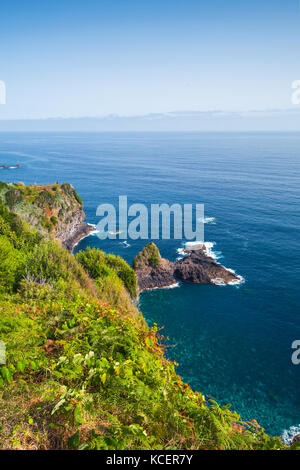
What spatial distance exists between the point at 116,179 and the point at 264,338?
10721 cm

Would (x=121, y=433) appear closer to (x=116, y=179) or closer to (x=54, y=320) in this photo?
(x=54, y=320)

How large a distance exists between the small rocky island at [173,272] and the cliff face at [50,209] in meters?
19.3

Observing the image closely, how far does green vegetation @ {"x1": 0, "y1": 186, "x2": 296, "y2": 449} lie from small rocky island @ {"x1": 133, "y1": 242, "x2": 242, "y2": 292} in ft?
133

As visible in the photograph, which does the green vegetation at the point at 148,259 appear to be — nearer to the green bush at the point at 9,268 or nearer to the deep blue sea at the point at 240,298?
the deep blue sea at the point at 240,298

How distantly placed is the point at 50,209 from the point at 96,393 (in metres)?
61.5

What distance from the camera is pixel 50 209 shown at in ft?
204

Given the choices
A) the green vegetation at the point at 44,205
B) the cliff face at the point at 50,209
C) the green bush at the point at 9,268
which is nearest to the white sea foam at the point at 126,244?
the cliff face at the point at 50,209

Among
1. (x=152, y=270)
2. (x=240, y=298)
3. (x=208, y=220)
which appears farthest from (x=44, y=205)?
(x=240, y=298)

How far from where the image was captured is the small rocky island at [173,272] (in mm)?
50000

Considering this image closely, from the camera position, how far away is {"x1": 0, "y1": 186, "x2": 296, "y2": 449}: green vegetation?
5414 mm

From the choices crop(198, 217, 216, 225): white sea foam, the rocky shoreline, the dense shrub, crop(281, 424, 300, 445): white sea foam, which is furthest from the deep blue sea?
the dense shrub

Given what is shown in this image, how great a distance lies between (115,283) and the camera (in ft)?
120

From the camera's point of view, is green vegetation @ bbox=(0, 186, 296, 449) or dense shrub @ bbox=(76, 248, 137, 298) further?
dense shrub @ bbox=(76, 248, 137, 298)

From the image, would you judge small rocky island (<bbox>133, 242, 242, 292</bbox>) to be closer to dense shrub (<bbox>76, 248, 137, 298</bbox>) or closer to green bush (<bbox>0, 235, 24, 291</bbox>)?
dense shrub (<bbox>76, 248, 137, 298</bbox>)
